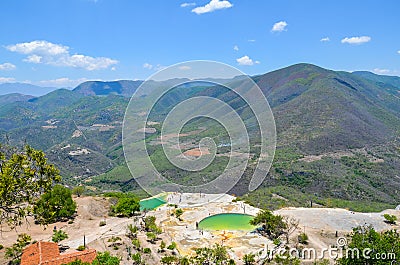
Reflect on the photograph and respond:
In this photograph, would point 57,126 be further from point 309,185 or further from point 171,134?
point 171,134

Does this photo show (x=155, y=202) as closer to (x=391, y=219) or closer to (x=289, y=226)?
(x=289, y=226)

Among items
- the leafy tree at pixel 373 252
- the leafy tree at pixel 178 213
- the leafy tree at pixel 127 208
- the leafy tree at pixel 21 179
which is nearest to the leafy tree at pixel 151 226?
the leafy tree at pixel 178 213

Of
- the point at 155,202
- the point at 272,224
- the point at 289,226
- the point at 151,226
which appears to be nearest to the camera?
the point at 272,224

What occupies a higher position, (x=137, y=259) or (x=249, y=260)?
(x=137, y=259)

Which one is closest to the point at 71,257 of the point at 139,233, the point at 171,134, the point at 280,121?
the point at 139,233

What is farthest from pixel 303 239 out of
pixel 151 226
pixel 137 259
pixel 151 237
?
pixel 137 259
